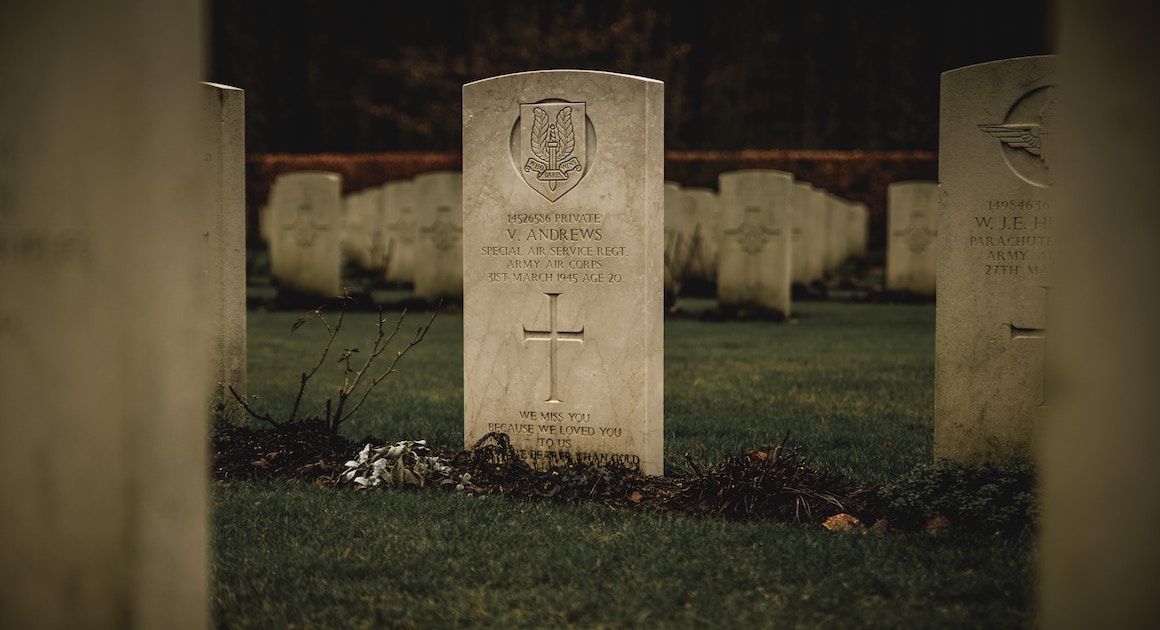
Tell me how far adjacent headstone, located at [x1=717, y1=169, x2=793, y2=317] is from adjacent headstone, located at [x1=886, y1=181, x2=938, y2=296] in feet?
11.2

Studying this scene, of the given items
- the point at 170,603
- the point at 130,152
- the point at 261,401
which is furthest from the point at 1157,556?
the point at 261,401

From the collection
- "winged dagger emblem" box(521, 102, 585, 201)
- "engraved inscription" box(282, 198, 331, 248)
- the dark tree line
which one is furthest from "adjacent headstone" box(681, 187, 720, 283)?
the dark tree line

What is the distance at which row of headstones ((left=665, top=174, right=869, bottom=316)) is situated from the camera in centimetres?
1399

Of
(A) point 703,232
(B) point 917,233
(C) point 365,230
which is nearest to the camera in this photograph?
(B) point 917,233

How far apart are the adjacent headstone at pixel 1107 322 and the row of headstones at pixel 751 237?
11.8 meters

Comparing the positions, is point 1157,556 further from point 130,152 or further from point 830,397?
point 830,397

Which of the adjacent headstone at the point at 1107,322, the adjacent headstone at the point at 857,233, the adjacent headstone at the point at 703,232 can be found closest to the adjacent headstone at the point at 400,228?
the adjacent headstone at the point at 703,232

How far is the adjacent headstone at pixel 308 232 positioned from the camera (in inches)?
591

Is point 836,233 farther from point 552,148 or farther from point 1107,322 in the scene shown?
point 1107,322

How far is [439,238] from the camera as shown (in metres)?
15.4

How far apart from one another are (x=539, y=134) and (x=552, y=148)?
10 cm

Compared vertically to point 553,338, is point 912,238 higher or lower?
higher

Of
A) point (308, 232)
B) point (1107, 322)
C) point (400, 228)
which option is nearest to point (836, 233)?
point (400, 228)

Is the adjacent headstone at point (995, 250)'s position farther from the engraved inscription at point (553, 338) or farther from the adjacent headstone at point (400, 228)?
the adjacent headstone at point (400, 228)
